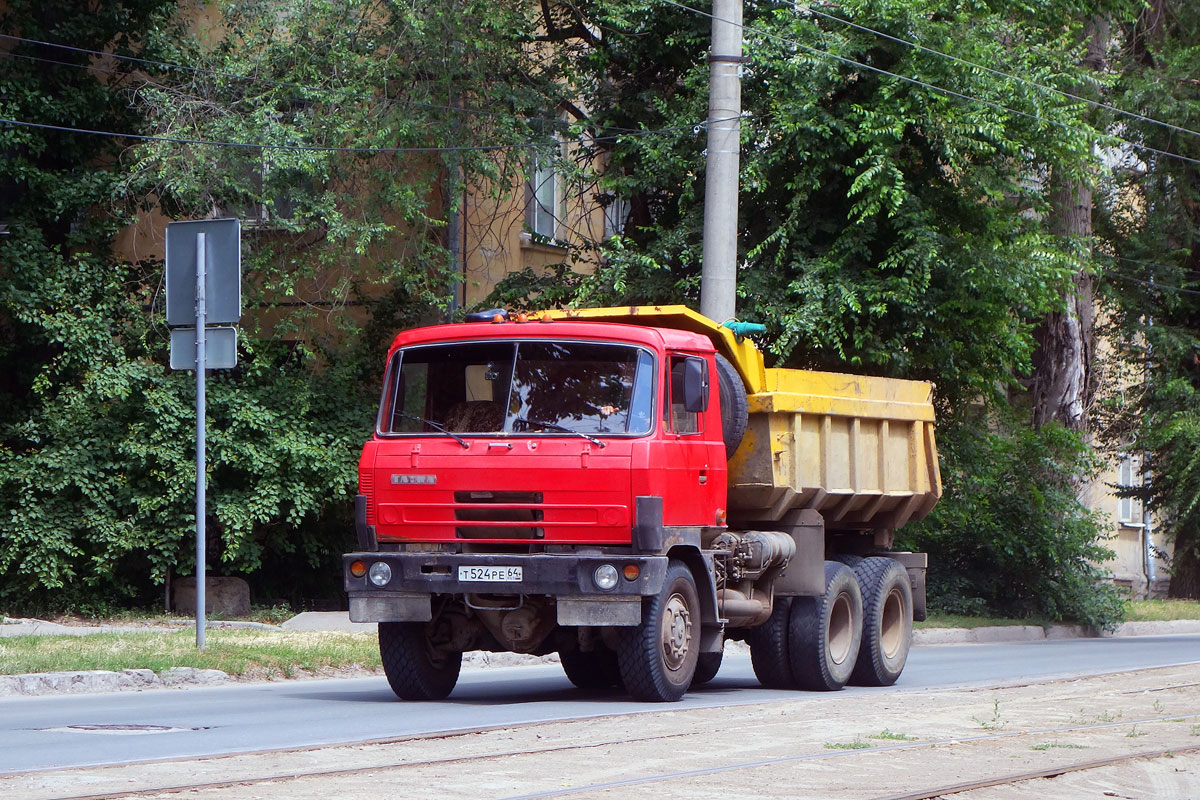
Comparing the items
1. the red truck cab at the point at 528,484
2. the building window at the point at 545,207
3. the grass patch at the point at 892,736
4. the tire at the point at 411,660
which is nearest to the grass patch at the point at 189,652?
the tire at the point at 411,660

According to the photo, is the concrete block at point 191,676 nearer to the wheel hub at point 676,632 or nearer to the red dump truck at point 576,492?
the red dump truck at point 576,492

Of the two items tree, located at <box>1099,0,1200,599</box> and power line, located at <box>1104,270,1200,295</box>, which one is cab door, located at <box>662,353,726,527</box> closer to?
tree, located at <box>1099,0,1200,599</box>

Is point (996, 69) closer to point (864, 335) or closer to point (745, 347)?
point (864, 335)

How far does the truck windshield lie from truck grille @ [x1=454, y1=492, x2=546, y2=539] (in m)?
0.45

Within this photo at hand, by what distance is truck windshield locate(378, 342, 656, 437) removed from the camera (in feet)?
35.5

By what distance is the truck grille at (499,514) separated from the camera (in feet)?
34.9

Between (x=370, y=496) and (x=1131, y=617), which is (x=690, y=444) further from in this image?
(x=1131, y=617)

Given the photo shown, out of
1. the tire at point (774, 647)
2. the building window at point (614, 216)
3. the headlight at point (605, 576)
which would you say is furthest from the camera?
the building window at point (614, 216)

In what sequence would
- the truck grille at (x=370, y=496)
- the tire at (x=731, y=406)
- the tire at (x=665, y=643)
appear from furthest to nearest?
the tire at (x=731, y=406) < the truck grille at (x=370, y=496) < the tire at (x=665, y=643)

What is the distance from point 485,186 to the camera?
2089cm

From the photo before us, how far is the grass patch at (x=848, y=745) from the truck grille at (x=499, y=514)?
262 cm

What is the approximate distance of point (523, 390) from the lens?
11.0 metres

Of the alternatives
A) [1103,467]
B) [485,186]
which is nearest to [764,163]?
[485,186]

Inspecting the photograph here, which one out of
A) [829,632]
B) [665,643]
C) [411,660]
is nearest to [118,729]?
[411,660]
